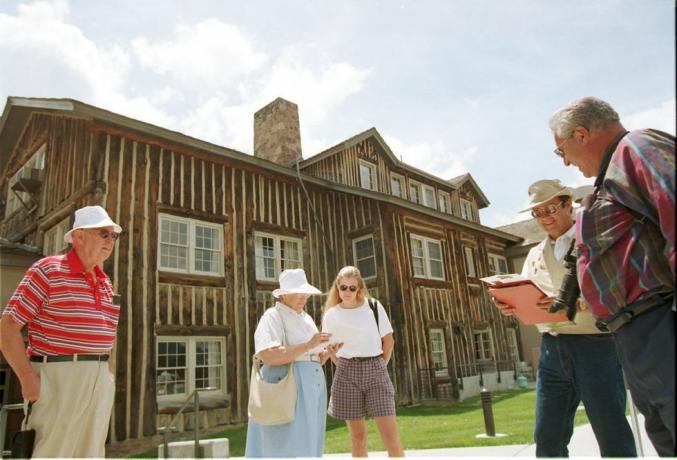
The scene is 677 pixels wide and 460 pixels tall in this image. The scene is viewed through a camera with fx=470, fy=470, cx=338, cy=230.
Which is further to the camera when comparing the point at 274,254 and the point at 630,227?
the point at 274,254

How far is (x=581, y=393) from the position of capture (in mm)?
3010

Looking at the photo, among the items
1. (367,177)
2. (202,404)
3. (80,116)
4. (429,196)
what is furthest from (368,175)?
(202,404)

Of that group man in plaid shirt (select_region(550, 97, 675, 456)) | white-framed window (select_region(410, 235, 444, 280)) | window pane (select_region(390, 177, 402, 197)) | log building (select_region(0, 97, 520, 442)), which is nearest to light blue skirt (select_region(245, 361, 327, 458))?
man in plaid shirt (select_region(550, 97, 675, 456))

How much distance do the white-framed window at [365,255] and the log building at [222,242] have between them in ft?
0.23

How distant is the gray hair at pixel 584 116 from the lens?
7.07 ft

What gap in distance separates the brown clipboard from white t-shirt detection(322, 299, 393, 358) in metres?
1.40

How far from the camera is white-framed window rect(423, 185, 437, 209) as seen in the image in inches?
862

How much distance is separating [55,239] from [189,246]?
3395mm

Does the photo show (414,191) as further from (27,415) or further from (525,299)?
(27,415)

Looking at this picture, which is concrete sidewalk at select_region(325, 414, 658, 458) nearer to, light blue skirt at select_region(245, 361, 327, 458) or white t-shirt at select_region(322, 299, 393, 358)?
white t-shirt at select_region(322, 299, 393, 358)

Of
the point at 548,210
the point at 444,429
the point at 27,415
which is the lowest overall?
the point at 444,429

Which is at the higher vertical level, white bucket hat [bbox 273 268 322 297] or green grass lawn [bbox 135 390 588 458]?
white bucket hat [bbox 273 268 322 297]

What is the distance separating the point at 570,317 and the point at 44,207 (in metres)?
13.9

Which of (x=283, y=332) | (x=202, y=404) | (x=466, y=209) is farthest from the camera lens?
(x=466, y=209)
